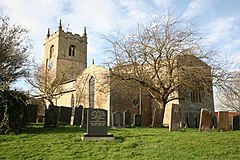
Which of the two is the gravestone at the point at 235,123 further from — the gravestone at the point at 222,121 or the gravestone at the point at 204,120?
the gravestone at the point at 204,120

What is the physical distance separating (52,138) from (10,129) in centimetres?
213

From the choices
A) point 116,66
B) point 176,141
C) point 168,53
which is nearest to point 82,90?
point 116,66

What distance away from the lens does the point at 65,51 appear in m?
51.8

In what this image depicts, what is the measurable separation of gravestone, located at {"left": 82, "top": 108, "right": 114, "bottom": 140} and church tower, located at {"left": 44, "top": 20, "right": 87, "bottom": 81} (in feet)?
125

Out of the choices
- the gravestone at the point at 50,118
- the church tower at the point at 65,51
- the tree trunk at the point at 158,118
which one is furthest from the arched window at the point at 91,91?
the church tower at the point at 65,51

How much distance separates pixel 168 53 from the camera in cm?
1811

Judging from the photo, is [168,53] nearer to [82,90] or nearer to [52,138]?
→ [52,138]

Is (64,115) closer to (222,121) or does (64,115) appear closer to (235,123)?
(222,121)

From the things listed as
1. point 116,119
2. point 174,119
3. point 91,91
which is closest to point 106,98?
point 91,91

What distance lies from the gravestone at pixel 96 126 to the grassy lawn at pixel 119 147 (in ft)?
1.28

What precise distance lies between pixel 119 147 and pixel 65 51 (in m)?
44.4

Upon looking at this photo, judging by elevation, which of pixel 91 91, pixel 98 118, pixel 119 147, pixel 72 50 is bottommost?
pixel 119 147

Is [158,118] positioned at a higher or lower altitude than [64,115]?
lower

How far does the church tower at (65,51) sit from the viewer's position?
5069 cm
